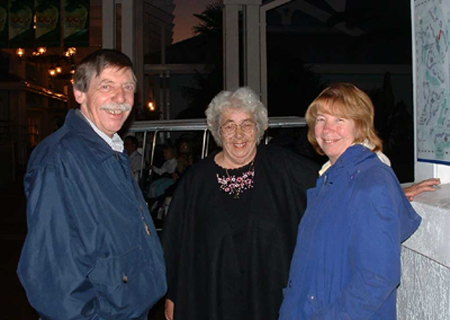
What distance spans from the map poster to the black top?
32.0 inches

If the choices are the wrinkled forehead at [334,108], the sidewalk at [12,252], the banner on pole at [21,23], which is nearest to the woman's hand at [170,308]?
the wrinkled forehead at [334,108]

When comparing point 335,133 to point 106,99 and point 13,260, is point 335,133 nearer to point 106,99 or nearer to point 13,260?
point 106,99

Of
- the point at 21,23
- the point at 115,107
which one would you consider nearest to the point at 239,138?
the point at 115,107

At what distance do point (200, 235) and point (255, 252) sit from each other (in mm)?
384

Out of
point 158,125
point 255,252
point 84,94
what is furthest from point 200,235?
point 158,125

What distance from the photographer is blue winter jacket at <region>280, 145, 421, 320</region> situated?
5.35 ft

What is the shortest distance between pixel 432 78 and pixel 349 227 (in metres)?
0.93

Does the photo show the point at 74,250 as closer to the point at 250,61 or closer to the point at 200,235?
the point at 200,235

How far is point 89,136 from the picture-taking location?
1996 mm

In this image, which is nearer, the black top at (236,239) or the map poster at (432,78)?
the map poster at (432,78)

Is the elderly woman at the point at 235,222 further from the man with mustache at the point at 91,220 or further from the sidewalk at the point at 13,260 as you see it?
the sidewalk at the point at 13,260

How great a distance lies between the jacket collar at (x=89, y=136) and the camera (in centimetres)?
198

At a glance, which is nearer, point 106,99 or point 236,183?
point 106,99

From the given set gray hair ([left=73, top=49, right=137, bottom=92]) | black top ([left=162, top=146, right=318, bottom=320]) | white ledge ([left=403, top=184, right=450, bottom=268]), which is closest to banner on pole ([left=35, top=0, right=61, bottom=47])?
black top ([left=162, top=146, right=318, bottom=320])
